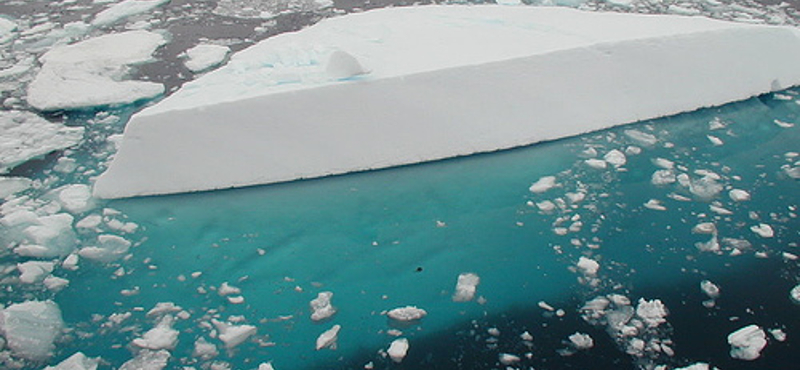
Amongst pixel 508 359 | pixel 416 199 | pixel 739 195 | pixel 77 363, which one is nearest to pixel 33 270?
pixel 77 363

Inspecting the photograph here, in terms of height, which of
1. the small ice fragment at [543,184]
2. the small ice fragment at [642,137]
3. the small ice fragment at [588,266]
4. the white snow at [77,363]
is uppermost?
the white snow at [77,363]

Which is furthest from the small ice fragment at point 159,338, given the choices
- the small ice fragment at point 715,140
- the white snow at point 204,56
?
the small ice fragment at point 715,140

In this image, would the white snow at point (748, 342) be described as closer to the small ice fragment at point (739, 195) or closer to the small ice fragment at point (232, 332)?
the small ice fragment at point (739, 195)

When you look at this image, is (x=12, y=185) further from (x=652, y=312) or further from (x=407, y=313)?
(x=652, y=312)

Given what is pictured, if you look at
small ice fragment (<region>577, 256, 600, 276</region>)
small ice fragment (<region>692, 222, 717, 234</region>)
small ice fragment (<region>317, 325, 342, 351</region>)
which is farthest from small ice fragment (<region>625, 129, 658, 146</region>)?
small ice fragment (<region>317, 325, 342, 351</region>)

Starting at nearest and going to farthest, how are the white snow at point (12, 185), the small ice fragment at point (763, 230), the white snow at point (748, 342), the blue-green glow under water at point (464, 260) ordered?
1. the white snow at point (748, 342)
2. the blue-green glow under water at point (464, 260)
3. the small ice fragment at point (763, 230)
4. the white snow at point (12, 185)

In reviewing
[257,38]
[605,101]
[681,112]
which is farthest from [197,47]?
[681,112]

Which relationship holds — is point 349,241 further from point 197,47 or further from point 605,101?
point 197,47
